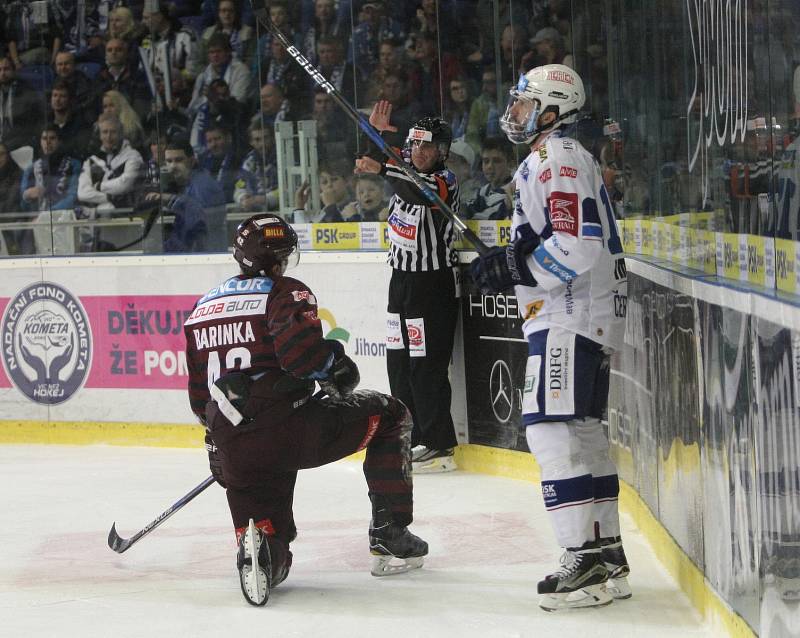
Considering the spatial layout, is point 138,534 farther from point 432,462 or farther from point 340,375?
point 432,462

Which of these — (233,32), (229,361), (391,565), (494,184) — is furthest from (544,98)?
(233,32)

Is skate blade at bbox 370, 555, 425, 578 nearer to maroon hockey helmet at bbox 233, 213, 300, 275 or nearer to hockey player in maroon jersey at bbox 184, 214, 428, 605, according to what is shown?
hockey player in maroon jersey at bbox 184, 214, 428, 605

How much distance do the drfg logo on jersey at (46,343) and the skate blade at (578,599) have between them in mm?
4112

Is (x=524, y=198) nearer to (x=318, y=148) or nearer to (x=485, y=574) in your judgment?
(x=485, y=574)

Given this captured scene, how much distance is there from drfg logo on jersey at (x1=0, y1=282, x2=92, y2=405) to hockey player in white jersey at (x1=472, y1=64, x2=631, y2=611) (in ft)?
12.9

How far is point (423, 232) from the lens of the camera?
5863 mm

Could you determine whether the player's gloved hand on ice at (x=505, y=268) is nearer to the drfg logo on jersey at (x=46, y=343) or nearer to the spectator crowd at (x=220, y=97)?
the spectator crowd at (x=220, y=97)

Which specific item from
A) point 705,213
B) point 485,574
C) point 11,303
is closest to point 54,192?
point 11,303

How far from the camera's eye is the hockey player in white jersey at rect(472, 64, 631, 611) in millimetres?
3680

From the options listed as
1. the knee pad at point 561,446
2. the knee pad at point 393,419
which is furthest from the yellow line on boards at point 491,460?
the knee pad at point 393,419

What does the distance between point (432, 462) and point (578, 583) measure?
2.29 metres

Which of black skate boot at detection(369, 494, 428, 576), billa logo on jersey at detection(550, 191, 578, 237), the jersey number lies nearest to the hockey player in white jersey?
billa logo on jersey at detection(550, 191, 578, 237)

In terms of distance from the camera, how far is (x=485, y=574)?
13.9 ft

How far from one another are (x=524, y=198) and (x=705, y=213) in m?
0.53
